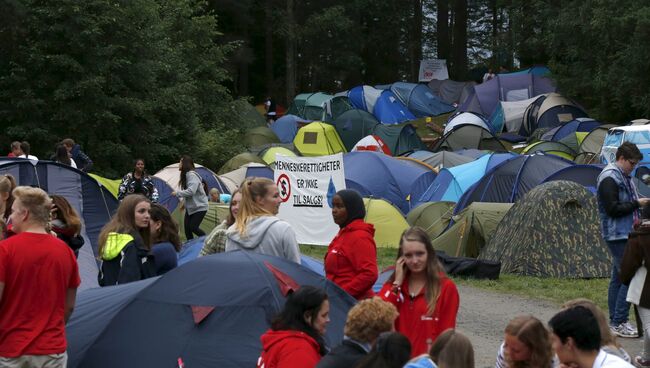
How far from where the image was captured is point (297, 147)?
34594mm

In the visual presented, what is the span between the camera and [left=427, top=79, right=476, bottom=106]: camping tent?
1730 inches

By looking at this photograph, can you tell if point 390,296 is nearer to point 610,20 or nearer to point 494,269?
point 494,269

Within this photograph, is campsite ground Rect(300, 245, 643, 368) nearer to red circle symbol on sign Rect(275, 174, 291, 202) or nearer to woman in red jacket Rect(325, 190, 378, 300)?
woman in red jacket Rect(325, 190, 378, 300)

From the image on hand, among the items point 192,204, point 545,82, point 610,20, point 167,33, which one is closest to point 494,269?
point 192,204

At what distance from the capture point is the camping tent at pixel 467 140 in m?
29.6

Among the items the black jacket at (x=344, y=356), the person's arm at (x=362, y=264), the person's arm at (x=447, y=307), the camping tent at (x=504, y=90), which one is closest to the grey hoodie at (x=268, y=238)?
the person's arm at (x=362, y=264)

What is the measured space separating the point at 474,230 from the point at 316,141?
66.1 feet

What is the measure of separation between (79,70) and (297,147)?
11.8 metres

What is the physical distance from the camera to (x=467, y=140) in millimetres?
29688

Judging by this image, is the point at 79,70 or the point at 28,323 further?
the point at 79,70

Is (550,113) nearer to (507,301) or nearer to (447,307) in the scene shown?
(507,301)

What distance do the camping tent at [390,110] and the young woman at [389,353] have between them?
117 ft

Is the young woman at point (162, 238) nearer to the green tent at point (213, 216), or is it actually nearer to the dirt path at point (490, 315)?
the dirt path at point (490, 315)

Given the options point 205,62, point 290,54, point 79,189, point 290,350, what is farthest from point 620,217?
point 290,54
